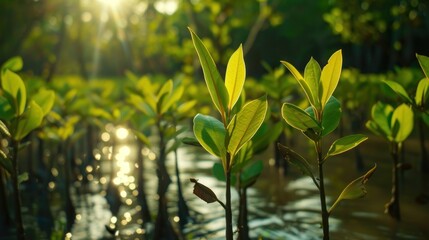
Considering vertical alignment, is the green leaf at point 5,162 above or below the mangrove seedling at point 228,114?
below

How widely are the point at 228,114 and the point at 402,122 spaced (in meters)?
1.25

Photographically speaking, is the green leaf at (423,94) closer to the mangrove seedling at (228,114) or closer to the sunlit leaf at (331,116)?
the sunlit leaf at (331,116)

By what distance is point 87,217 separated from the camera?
3902mm

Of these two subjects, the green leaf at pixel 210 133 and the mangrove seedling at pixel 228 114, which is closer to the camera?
the mangrove seedling at pixel 228 114

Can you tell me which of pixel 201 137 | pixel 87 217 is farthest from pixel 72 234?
pixel 201 137

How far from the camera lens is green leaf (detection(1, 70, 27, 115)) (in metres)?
2.38

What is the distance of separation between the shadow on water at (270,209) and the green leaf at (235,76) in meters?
1.42

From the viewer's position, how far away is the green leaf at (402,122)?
2.70 meters

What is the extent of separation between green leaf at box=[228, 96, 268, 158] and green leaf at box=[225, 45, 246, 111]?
0.06 metres

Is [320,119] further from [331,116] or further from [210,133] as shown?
[210,133]

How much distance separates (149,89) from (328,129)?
6.21ft

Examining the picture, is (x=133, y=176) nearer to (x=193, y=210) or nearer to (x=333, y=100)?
(x=193, y=210)

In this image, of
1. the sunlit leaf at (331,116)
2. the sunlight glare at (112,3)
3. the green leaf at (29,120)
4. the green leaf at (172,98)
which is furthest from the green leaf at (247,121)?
the sunlight glare at (112,3)

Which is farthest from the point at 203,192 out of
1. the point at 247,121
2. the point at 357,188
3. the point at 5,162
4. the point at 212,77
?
the point at 5,162
